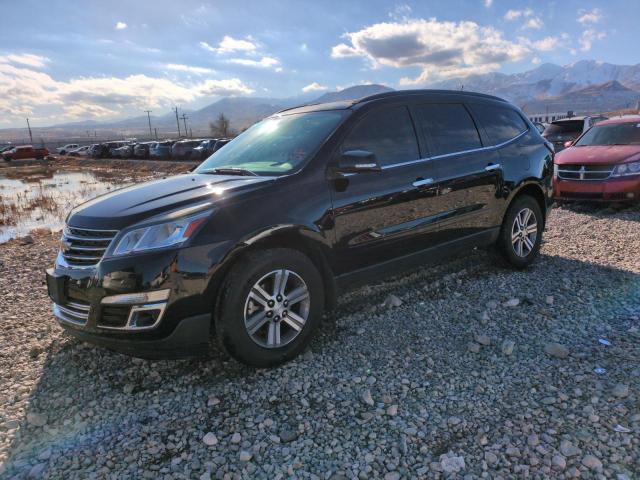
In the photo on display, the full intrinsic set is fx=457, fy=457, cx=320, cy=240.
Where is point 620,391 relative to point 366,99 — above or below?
below

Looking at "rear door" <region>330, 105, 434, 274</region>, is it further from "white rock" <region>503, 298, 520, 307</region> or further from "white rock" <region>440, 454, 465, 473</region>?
"white rock" <region>440, 454, 465, 473</region>

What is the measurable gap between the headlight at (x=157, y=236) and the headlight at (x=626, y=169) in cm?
780

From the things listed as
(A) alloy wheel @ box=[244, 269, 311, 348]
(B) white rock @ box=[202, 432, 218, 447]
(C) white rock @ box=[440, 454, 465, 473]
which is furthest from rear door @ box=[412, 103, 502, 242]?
(B) white rock @ box=[202, 432, 218, 447]

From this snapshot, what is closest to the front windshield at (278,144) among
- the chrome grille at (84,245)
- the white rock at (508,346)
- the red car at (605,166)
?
the chrome grille at (84,245)

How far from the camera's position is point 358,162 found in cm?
326

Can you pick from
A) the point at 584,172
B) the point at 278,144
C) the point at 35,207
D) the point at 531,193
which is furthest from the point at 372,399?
the point at 35,207

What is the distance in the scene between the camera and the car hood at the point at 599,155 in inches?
311

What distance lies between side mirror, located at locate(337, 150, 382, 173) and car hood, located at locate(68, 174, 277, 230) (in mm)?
536

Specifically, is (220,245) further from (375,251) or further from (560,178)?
(560,178)

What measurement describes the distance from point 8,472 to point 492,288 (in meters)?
4.02

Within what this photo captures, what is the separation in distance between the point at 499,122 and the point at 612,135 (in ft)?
18.7

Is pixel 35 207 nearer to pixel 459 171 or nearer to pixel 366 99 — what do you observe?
pixel 366 99

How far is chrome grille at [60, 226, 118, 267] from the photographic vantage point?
2.83 metres

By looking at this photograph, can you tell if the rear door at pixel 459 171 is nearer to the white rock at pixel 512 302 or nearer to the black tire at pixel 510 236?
the black tire at pixel 510 236
